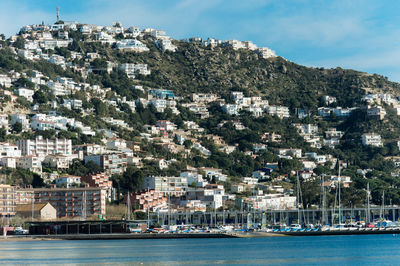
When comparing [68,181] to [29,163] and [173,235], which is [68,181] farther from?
[173,235]

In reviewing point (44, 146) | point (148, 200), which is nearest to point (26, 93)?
point (44, 146)

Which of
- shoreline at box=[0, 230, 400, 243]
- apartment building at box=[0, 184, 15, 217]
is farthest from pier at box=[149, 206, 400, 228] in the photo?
Result: apartment building at box=[0, 184, 15, 217]

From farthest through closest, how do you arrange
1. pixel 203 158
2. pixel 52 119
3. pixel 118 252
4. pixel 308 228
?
pixel 203 158 < pixel 52 119 < pixel 308 228 < pixel 118 252

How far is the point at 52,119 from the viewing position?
573 ft

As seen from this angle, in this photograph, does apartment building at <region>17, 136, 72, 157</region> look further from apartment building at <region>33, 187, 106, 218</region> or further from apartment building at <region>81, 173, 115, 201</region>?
apartment building at <region>33, 187, 106, 218</region>

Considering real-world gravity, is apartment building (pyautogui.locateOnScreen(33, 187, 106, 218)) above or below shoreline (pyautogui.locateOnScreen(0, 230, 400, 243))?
above

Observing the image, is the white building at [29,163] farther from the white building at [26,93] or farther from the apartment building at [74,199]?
the white building at [26,93]

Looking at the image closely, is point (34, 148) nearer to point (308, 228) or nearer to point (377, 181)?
point (308, 228)

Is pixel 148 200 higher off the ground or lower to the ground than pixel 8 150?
lower

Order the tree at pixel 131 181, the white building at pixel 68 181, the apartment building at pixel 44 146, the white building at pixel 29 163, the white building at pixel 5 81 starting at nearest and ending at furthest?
the white building at pixel 68 181, the white building at pixel 29 163, the tree at pixel 131 181, the apartment building at pixel 44 146, the white building at pixel 5 81

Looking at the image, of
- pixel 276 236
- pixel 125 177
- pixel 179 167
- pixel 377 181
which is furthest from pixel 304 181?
pixel 276 236

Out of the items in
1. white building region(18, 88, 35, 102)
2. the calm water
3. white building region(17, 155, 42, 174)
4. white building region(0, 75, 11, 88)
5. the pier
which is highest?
white building region(0, 75, 11, 88)

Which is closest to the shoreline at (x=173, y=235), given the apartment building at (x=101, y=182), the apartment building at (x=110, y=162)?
the apartment building at (x=101, y=182)

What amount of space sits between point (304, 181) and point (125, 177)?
4536 centimetres
